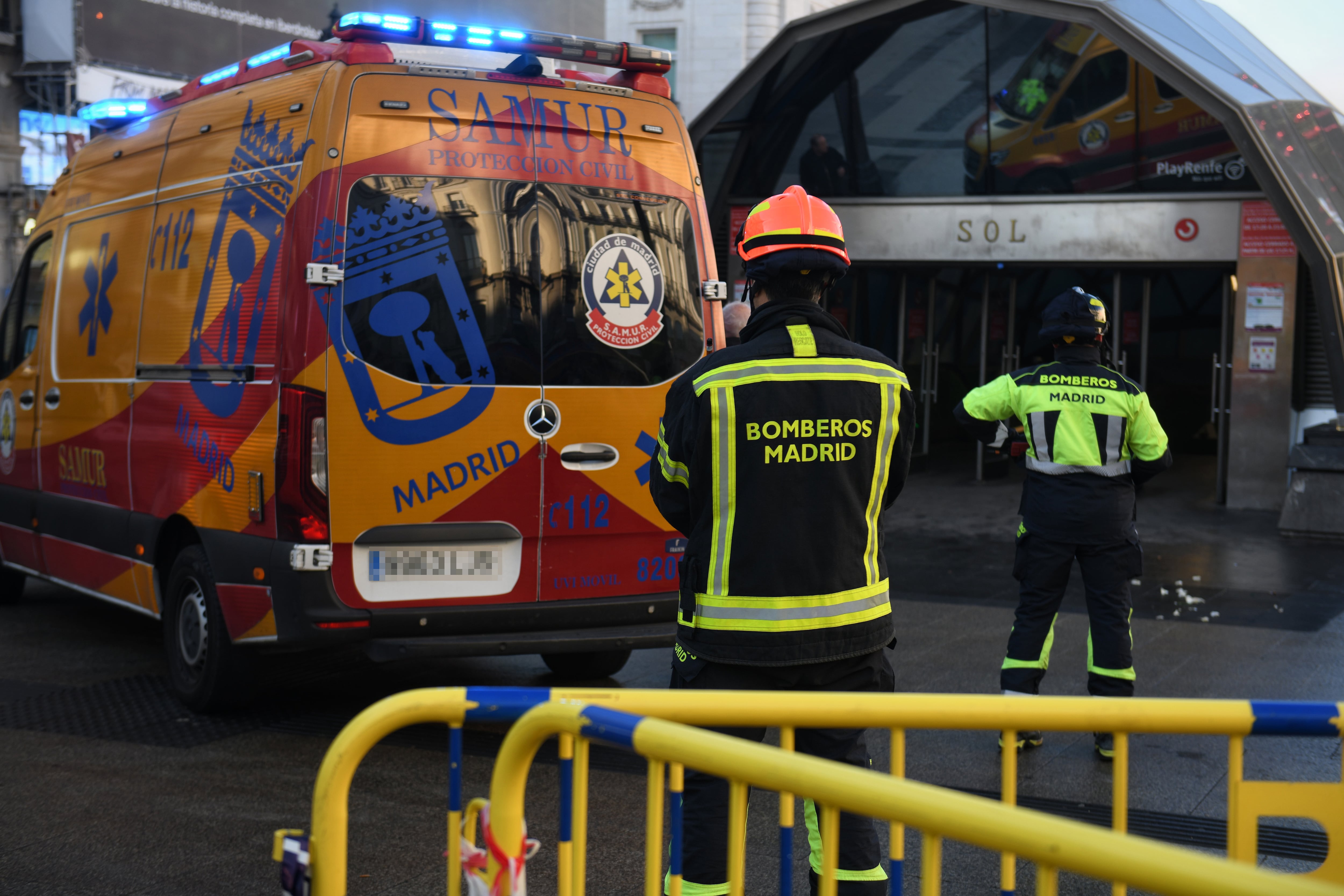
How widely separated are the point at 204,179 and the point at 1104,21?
9405mm

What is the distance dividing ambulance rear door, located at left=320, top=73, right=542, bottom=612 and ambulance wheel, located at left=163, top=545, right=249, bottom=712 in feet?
2.71

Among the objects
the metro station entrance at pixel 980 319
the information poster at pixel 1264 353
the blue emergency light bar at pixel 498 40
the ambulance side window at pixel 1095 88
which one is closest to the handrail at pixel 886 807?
the blue emergency light bar at pixel 498 40

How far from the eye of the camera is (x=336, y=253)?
484 cm

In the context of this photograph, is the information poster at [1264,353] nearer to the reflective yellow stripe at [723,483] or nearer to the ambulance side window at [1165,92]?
the ambulance side window at [1165,92]

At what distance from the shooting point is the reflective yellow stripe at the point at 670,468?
116 inches

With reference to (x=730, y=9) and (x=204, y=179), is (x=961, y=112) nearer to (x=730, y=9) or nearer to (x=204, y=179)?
(x=204, y=179)

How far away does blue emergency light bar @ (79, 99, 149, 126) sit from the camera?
6586 millimetres

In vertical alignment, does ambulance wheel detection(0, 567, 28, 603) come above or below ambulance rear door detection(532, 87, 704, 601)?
below

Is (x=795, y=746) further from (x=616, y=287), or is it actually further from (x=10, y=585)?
(x=10, y=585)

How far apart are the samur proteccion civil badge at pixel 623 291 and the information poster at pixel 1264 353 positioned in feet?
32.0

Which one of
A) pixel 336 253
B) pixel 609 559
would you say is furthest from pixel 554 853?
pixel 336 253

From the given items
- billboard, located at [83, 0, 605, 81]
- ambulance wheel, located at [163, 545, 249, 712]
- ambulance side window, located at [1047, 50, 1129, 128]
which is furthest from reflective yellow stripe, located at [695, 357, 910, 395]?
billboard, located at [83, 0, 605, 81]

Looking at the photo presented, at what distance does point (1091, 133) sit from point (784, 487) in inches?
505

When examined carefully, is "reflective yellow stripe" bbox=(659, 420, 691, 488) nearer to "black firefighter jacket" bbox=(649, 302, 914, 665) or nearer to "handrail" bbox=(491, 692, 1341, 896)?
"black firefighter jacket" bbox=(649, 302, 914, 665)
